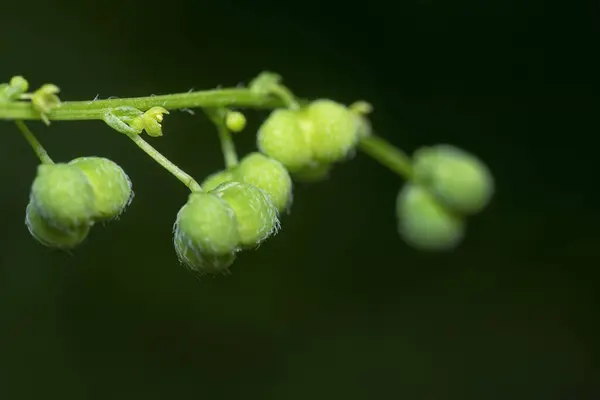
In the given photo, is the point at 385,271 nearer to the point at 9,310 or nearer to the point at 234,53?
the point at 234,53

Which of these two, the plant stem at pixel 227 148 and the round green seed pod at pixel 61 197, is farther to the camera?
the plant stem at pixel 227 148

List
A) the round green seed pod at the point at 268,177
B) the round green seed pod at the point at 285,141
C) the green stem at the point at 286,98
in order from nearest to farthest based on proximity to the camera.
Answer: the round green seed pod at the point at 268,177 < the round green seed pod at the point at 285,141 < the green stem at the point at 286,98

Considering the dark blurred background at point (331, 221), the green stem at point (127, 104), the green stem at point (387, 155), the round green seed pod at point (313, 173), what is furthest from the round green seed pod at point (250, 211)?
the dark blurred background at point (331, 221)

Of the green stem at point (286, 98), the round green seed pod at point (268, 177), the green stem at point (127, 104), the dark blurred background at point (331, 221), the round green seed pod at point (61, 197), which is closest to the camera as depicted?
the round green seed pod at point (61, 197)

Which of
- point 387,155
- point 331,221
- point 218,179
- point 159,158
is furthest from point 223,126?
point 331,221

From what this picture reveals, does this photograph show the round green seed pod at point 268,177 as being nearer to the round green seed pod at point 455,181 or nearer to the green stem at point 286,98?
the green stem at point 286,98

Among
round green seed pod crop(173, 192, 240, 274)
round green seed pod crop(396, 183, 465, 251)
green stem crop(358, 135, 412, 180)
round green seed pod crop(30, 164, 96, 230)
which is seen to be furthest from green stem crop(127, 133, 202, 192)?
round green seed pod crop(396, 183, 465, 251)
